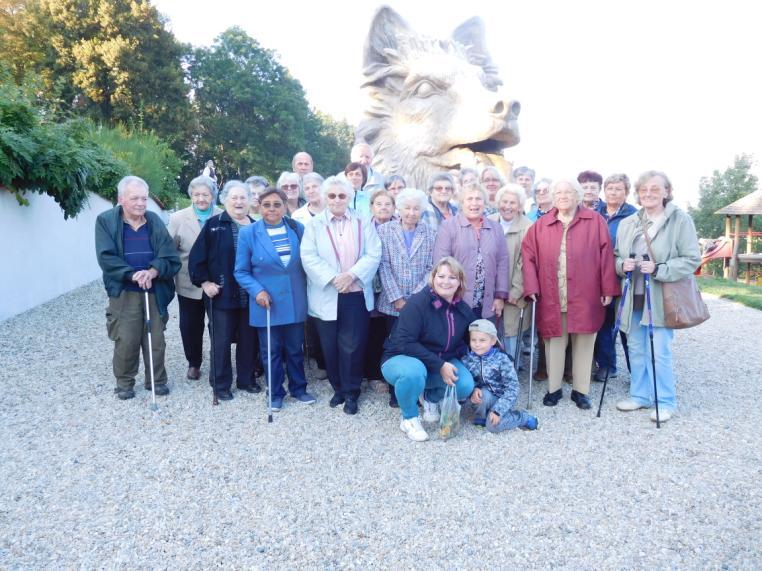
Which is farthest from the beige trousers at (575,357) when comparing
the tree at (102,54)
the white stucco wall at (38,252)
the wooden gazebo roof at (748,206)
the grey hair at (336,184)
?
the tree at (102,54)

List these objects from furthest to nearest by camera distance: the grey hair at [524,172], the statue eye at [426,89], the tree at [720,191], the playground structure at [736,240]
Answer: the tree at [720,191] → the playground structure at [736,240] → the statue eye at [426,89] → the grey hair at [524,172]

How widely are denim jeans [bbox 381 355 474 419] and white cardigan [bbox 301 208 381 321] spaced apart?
67 cm

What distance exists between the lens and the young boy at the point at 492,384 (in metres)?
3.81

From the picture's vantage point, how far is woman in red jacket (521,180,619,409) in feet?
13.5

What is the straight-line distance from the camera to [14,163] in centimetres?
644

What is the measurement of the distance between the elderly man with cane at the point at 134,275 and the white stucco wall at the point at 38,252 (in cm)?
358

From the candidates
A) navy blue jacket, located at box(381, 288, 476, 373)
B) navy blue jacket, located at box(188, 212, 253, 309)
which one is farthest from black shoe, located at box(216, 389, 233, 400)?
navy blue jacket, located at box(381, 288, 476, 373)

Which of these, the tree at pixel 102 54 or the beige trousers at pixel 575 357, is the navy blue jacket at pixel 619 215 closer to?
the beige trousers at pixel 575 357

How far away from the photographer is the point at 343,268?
419cm

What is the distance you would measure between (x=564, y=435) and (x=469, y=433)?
679 mm

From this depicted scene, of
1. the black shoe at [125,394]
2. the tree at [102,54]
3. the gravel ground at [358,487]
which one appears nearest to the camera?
the gravel ground at [358,487]

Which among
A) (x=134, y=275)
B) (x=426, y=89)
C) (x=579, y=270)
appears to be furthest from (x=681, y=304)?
(x=134, y=275)

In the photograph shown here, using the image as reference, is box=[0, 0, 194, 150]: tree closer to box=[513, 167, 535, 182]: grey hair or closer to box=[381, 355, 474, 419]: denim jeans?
box=[513, 167, 535, 182]: grey hair

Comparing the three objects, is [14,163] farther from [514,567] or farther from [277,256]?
[514,567]
